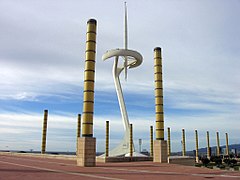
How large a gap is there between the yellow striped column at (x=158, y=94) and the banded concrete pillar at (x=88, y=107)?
6.17 metres

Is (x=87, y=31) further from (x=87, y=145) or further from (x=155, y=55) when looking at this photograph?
(x=87, y=145)

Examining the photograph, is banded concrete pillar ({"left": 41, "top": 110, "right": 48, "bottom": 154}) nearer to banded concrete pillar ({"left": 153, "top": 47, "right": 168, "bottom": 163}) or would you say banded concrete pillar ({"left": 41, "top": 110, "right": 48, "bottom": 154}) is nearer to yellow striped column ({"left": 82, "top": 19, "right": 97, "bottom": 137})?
banded concrete pillar ({"left": 153, "top": 47, "right": 168, "bottom": 163})

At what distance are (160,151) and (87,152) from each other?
6256 millimetres

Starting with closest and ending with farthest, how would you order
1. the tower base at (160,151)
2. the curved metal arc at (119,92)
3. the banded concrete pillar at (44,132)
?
the tower base at (160,151) → the banded concrete pillar at (44,132) → the curved metal arc at (119,92)

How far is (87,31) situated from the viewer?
19.3 metres

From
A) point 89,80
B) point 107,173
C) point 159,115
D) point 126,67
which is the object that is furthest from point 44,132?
point 107,173

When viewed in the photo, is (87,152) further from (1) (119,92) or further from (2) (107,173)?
(1) (119,92)

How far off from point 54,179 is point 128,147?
2814cm

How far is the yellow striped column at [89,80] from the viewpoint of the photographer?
17.4 metres

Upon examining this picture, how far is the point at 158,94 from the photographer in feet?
71.8

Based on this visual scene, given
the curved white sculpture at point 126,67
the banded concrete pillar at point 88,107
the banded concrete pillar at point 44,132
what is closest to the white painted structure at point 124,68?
the curved white sculpture at point 126,67

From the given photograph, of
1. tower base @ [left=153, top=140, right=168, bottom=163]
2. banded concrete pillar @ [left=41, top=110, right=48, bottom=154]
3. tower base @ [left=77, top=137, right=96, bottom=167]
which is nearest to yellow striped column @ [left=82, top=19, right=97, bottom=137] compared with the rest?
tower base @ [left=77, top=137, right=96, bottom=167]

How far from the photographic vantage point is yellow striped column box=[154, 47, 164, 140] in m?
21.1

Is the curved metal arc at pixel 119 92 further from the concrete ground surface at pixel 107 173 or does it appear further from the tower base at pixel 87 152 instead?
the concrete ground surface at pixel 107 173
